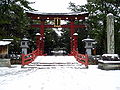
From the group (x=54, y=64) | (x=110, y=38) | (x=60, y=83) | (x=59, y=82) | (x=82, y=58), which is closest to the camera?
(x=60, y=83)

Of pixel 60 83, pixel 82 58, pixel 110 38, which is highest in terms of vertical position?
pixel 110 38

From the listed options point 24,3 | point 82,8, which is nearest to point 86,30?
point 82,8

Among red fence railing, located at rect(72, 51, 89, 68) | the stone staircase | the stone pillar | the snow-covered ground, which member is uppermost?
the stone pillar

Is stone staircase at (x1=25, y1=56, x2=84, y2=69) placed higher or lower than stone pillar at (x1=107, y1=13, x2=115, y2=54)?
lower

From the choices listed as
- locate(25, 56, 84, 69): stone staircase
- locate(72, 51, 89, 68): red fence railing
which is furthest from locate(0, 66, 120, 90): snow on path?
locate(25, 56, 84, 69): stone staircase

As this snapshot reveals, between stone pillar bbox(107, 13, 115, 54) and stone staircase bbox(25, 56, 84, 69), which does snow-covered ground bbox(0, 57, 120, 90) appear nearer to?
stone pillar bbox(107, 13, 115, 54)

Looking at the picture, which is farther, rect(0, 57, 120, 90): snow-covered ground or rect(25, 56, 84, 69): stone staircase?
rect(25, 56, 84, 69): stone staircase

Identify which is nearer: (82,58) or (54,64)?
(82,58)

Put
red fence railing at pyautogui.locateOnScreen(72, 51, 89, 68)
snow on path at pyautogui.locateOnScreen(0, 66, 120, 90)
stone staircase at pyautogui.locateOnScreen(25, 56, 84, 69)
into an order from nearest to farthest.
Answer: snow on path at pyautogui.locateOnScreen(0, 66, 120, 90) → red fence railing at pyautogui.locateOnScreen(72, 51, 89, 68) → stone staircase at pyautogui.locateOnScreen(25, 56, 84, 69)

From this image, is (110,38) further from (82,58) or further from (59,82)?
(59,82)

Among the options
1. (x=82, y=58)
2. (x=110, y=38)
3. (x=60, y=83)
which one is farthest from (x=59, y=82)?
(x=110, y=38)

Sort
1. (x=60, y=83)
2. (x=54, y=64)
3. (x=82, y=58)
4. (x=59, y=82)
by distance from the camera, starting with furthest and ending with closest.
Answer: (x=54, y=64)
(x=82, y=58)
(x=59, y=82)
(x=60, y=83)

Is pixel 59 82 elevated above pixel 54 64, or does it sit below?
below

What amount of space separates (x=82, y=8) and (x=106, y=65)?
1855 cm
